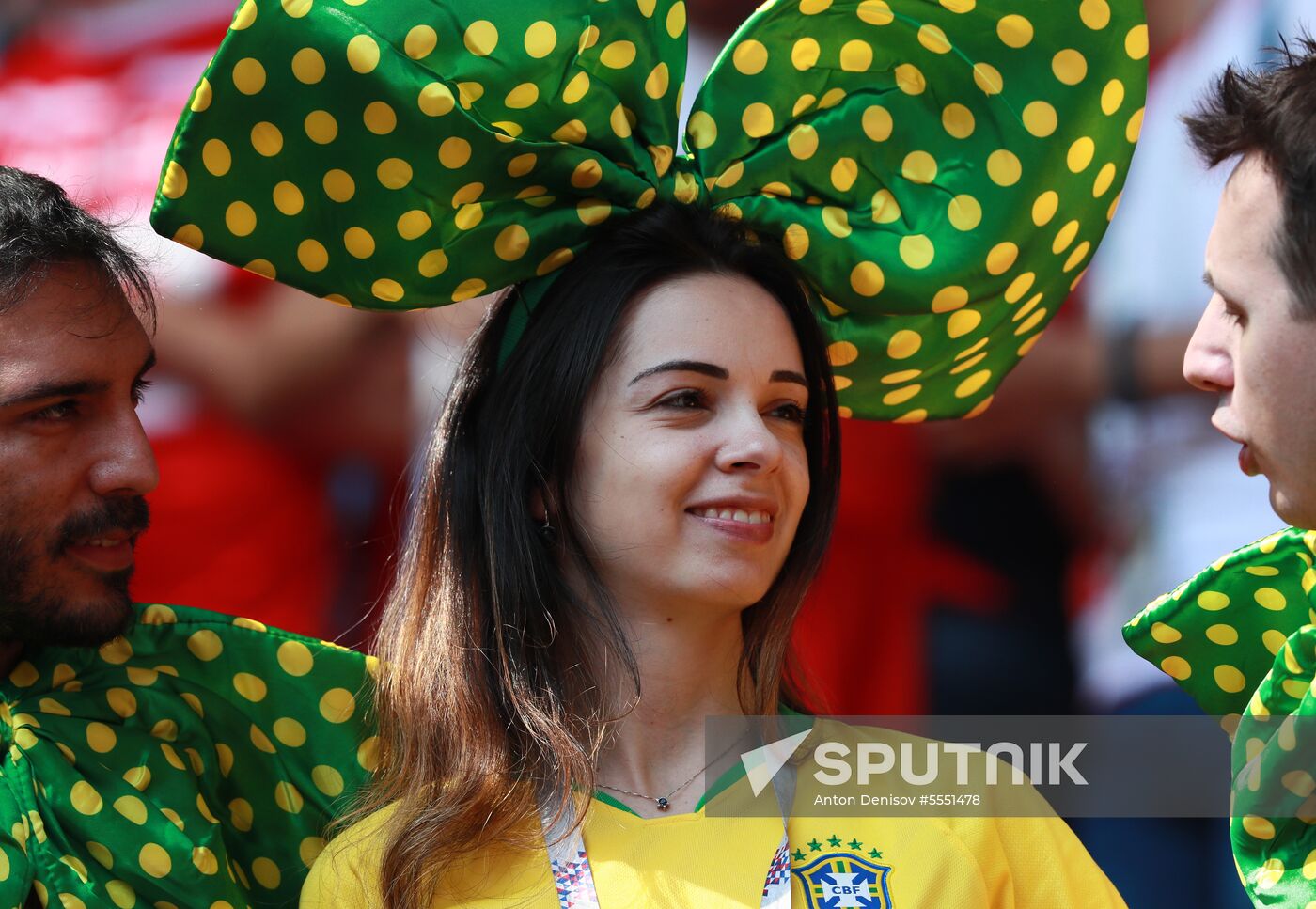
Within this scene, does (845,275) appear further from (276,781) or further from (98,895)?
(98,895)

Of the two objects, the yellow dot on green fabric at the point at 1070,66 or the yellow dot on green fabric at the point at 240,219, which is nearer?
the yellow dot on green fabric at the point at 240,219

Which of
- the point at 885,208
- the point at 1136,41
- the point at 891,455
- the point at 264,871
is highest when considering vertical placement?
the point at 1136,41

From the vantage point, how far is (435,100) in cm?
190

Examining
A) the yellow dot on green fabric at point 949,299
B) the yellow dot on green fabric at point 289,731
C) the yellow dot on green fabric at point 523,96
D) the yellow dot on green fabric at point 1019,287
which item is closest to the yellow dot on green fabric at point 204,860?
the yellow dot on green fabric at point 289,731

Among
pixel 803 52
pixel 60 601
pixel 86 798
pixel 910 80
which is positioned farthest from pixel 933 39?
pixel 86 798

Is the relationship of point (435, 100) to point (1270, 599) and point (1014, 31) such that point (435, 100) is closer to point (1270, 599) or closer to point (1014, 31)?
point (1014, 31)

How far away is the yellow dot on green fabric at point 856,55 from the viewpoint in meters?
2.13

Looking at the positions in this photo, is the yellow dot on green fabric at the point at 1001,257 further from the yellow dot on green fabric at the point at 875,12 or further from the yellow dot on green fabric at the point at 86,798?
the yellow dot on green fabric at the point at 86,798

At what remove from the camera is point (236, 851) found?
2.00m

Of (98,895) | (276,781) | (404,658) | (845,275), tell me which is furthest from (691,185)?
(98,895)

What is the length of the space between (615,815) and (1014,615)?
1.22 meters

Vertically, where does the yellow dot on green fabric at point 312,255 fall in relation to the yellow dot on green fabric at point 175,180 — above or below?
below

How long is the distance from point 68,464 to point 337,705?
48 centimetres

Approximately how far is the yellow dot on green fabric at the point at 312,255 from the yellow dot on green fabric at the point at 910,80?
0.84 meters
